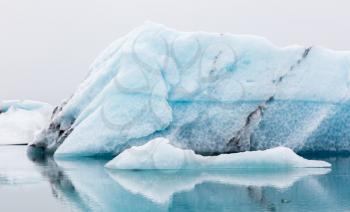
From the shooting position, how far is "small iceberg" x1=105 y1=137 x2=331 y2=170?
395 inches

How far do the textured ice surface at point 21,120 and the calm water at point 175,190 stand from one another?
16.3m

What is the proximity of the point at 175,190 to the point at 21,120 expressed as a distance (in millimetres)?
20516

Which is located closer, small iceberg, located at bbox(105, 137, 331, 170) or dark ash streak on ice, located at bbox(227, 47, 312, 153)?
small iceberg, located at bbox(105, 137, 331, 170)

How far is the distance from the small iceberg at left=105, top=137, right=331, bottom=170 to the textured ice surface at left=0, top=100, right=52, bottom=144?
16436 millimetres

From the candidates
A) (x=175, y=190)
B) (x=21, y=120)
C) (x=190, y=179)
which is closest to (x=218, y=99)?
(x=190, y=179)

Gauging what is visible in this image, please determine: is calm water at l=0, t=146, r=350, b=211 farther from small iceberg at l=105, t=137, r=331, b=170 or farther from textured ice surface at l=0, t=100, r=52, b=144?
textured ice surface at l=0, t=100, r=52, b=144

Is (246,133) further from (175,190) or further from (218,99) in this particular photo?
(175,190)

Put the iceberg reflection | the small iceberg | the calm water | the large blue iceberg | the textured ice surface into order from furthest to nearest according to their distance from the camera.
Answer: the textured ice surface, the large blue iceberg, the small iceberg, the iceberg reflection, the calm water

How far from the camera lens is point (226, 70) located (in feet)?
44.5

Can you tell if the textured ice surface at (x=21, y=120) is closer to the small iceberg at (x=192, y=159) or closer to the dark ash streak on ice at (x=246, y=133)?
the dark ash streak on ice at (x=246, y=133)

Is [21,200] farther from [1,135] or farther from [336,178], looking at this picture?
[1,135]

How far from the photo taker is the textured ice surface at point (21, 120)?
26316 mm

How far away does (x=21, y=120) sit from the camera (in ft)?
87.2

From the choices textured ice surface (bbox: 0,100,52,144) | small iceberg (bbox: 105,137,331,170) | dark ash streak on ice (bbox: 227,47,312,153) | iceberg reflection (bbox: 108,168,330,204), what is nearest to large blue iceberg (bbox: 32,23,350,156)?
dark ash streak on ice (bbox: 227,47,312,153)
